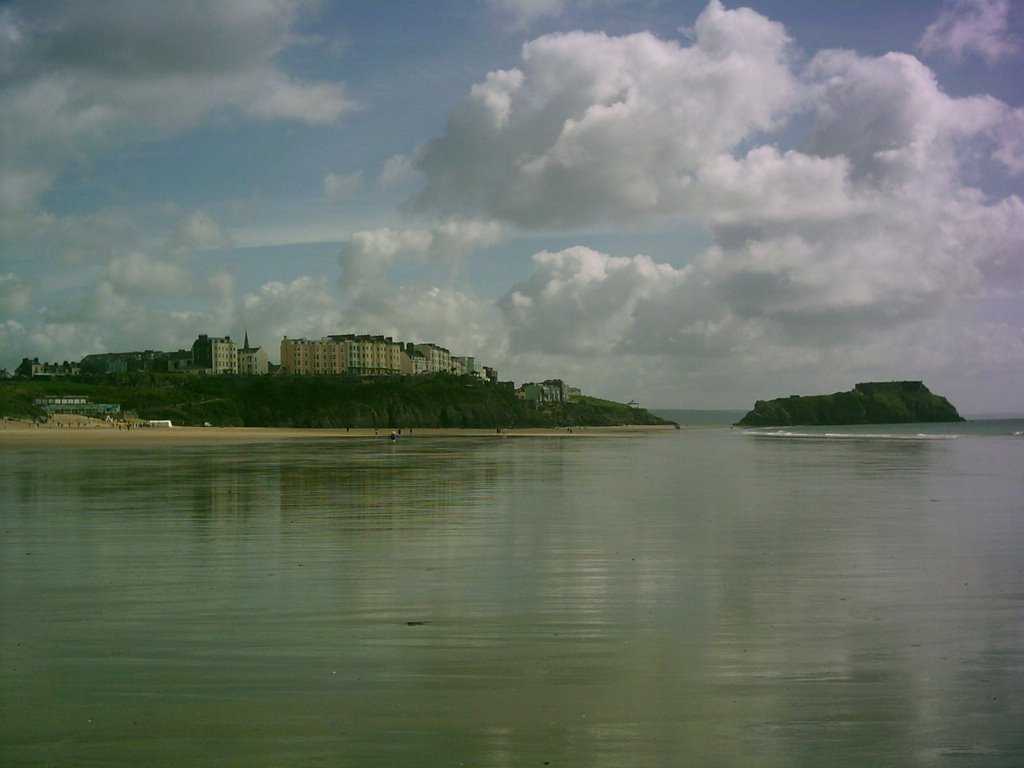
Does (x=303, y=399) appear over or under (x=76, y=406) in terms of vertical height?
over

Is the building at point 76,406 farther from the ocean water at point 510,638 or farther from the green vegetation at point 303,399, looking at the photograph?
the ocean water at point 510,638

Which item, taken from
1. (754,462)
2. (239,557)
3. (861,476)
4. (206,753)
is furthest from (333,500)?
(754,462)

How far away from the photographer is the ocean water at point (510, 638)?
6.40m

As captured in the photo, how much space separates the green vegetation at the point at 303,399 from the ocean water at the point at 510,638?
430 ft

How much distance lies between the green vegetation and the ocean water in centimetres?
13111

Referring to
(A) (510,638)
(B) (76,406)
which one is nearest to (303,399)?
(B) (76,406)

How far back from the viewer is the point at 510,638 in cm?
934

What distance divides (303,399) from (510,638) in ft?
541

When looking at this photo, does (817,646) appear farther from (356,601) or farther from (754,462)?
(754,462)

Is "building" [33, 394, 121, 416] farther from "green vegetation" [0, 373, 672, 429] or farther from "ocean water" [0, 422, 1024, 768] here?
"ocean water" [0, 422, 1024, 768]

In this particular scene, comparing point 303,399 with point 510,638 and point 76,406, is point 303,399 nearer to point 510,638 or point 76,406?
point 76,406

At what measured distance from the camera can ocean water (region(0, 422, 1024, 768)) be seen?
6398mm

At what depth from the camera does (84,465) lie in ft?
135

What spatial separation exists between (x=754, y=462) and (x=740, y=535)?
30.4 m
